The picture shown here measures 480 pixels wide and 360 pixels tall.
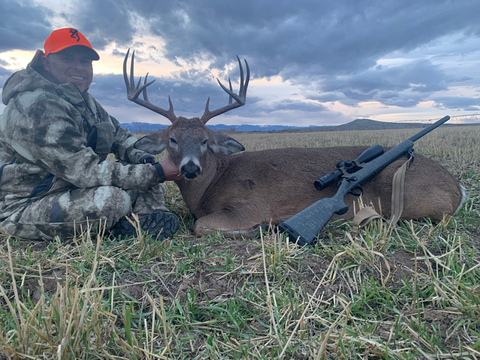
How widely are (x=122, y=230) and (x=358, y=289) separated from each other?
8.85 feet

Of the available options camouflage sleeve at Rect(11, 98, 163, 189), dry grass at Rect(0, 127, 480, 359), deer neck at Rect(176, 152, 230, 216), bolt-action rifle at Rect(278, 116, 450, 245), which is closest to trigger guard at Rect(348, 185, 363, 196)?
bolt-action rifle at Rect(278, 116, 450, 245)

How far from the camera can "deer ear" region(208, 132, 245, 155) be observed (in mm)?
4664

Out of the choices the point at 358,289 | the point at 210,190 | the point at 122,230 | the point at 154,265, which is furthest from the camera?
the point at 210,190

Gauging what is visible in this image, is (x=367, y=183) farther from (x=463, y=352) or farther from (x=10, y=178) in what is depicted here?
(x=10, y=178)

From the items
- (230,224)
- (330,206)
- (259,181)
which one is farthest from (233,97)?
(330,206)

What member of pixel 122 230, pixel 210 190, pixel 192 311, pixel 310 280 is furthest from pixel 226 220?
pixel 192 311

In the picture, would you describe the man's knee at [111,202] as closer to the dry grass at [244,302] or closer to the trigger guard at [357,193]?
the dry grass at [244,302]

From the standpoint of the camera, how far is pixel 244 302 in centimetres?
211

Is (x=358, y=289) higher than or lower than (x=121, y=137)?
lower

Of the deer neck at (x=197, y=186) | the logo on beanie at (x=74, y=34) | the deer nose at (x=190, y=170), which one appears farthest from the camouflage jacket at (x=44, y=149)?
the deer neck at (x=197, y=186)

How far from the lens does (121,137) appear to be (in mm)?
5297

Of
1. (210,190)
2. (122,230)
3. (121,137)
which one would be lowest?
(122,230)

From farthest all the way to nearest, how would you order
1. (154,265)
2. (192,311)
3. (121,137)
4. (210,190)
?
1. (121,137)
2. (210,190)
3. (154,265)
4. (192,311)

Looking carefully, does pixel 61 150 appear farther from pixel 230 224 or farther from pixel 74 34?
pixel 230 224
